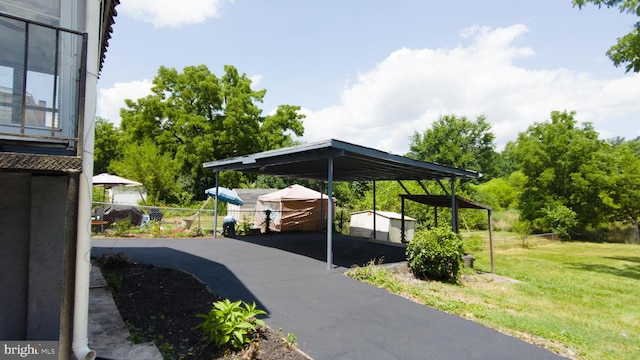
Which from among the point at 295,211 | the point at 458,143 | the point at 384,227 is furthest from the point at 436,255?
the point at 458,143

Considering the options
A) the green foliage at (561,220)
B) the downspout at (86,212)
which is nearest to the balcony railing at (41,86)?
the downspout at (86,212)

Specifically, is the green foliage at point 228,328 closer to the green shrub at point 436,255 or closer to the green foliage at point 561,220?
the green shrub at point 436,255

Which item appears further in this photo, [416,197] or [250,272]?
[416,197]

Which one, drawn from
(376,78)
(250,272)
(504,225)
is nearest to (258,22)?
(376,78)

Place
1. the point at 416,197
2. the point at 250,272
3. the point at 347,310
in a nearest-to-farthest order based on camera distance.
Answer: the point at 347,310
the point at 250,272
the point at 416,197

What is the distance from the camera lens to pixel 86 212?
2.43m

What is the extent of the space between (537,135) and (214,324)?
31.9 m

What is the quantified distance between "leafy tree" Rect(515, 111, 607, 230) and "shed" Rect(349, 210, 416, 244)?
15.4m

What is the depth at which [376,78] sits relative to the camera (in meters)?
15.4

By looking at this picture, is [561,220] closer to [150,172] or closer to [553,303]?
[553,303]

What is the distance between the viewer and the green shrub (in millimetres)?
7957

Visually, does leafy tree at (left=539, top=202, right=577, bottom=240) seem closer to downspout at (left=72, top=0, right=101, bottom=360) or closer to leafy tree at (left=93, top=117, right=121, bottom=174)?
downspout at (left=72, top=0, right=101, bottom=360)

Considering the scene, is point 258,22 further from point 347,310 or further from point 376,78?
point 347,310

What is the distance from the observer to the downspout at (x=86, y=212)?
2.33m
